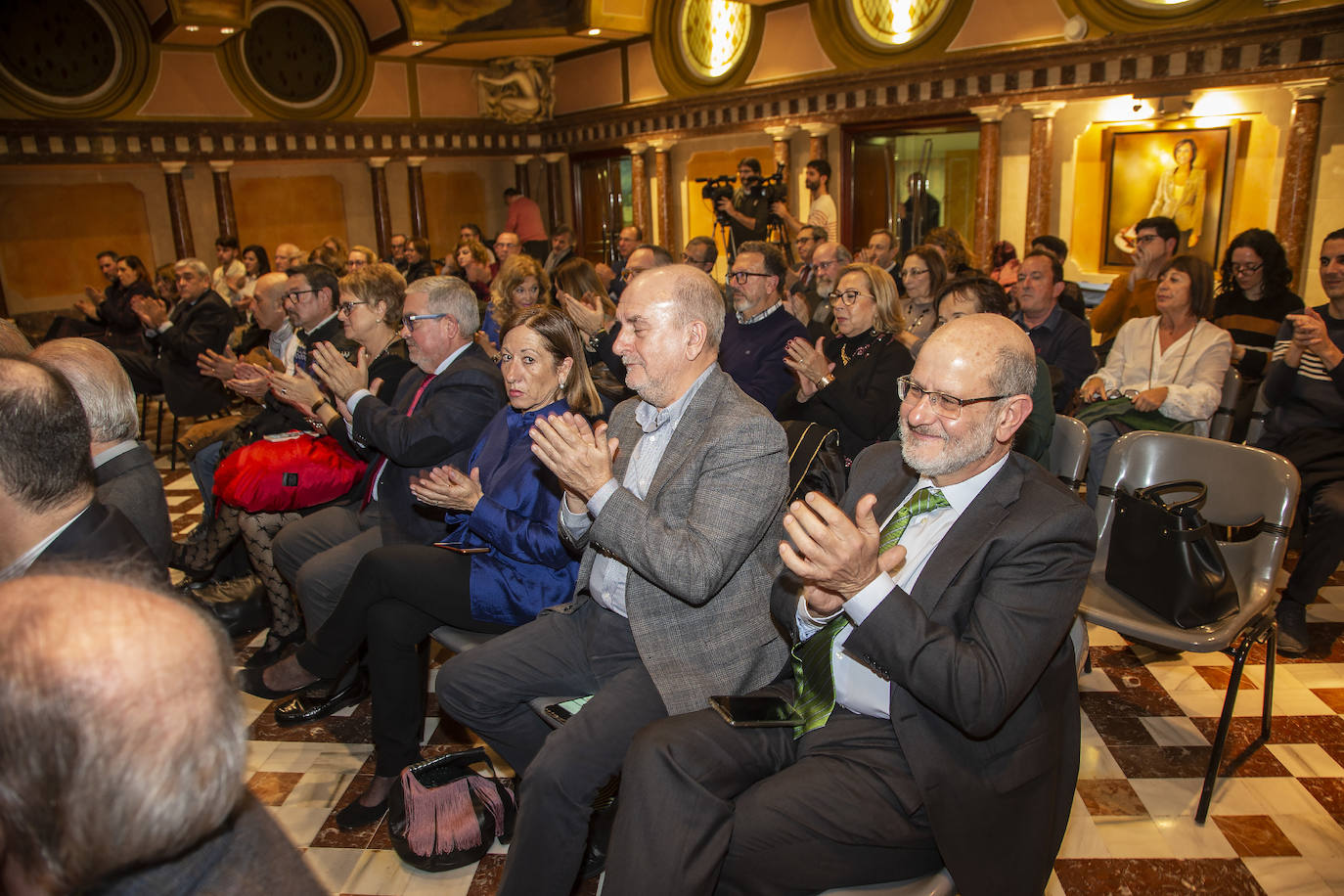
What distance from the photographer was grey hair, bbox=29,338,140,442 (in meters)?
A: 2.26

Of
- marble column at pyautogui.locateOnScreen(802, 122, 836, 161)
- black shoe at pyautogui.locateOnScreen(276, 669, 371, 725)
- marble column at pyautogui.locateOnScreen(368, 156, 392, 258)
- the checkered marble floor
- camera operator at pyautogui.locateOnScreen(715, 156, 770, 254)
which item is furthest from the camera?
marble column at pyautogui.locateOnScreen(368, 156, 392, 258)

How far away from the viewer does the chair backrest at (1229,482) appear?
2.58 meters

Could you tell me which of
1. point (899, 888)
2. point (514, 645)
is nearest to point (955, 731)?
point (899, 888)

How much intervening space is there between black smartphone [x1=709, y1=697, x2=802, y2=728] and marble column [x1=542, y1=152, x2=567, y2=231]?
13.0m

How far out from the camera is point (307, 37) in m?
12.1

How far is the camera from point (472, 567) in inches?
102

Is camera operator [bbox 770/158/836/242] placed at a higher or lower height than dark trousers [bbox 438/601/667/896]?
higher

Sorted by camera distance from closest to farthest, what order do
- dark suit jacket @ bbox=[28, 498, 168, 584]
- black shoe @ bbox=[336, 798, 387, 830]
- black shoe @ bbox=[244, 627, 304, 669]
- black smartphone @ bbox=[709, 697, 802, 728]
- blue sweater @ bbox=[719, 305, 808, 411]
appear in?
dark suit jacket @ bbox=[28, 498, 168, 584], black smartphone @ bbox=[709, 697, 802, 728], black shoe @ bbox=[336, 798, 387, 830], black shoe @ bbox=[244, 627, 304, 669], blue sweater @ bbox=[719, 305, 808, 411]

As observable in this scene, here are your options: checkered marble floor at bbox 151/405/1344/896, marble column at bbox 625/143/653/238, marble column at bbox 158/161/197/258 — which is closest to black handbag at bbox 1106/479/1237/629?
checkered marble floor at bbox 151/405/1344/896

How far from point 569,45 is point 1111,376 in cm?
1027

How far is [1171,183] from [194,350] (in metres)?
7.75

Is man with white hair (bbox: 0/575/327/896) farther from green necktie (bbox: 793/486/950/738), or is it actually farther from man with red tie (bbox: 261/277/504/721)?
man with red tie (bbox: 261/277/504/721)

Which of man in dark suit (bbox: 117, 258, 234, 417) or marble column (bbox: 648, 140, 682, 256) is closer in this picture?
man in dark suit (bbox: 117, 258, 234, 417)

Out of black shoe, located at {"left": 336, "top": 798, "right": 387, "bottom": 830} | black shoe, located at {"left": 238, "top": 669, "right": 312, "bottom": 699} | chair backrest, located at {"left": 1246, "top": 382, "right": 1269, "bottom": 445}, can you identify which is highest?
chair backrest, located at {"left": 1246, "top": 382, "right": 1269, "bottom": 445}
